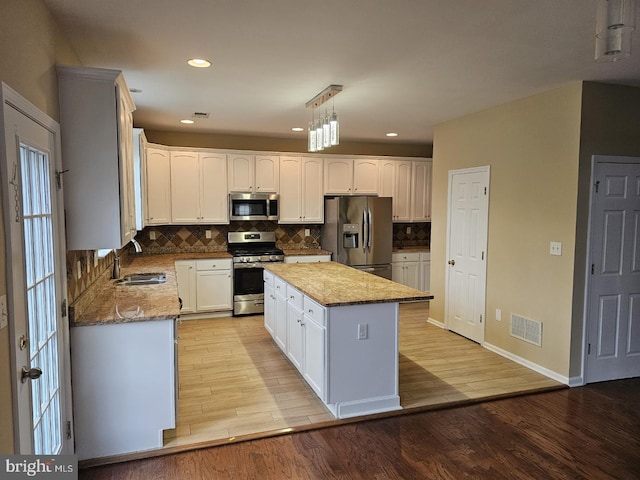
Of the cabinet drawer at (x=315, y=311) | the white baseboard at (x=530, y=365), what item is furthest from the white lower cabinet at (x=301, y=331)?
the white baseboard at (x=530, y=365)

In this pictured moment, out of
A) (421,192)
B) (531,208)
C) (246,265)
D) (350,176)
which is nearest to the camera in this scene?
Result: (531,208)

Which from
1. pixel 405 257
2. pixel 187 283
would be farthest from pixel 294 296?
pixel 405 257

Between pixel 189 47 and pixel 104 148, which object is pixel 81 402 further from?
pixel 189 47

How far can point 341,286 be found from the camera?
11.6ft

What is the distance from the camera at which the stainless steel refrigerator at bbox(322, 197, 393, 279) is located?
6242 mm

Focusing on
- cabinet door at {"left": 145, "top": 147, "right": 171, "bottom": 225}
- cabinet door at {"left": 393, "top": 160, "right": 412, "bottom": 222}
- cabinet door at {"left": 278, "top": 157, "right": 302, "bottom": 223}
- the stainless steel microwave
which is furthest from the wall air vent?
cabinet door at {"left": 145, "top": 147, "right": 171, "bottom": 225}

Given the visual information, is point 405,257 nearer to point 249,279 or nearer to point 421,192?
point 421,192

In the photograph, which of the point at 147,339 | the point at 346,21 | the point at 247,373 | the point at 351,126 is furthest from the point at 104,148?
the point at 351,126

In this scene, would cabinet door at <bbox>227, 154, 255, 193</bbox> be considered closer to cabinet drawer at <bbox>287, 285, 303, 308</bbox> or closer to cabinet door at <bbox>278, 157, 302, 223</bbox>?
cabinet door at <bbox>278, 157, 302, 223</bbox>

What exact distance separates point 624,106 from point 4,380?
4.62 meters

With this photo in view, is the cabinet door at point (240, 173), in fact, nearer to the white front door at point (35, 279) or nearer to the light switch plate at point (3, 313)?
the white front door at point (35, 279)

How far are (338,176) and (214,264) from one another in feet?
7.50

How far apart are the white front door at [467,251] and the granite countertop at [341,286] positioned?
1419mm

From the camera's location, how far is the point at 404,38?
262 cm
